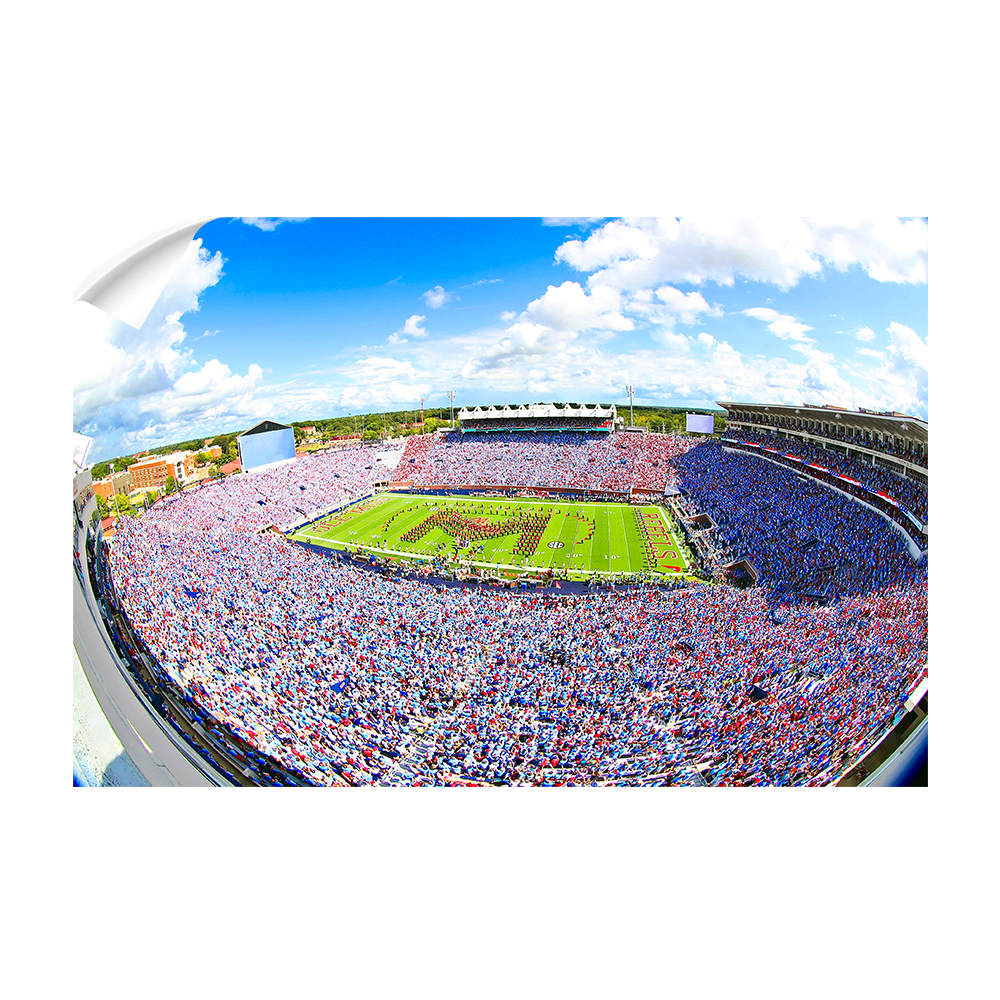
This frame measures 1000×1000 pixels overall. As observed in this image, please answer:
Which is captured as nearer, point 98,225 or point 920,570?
point 98,225

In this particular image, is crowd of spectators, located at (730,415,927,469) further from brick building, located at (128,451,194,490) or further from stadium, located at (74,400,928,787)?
brick building, located at (128,451,194,490)

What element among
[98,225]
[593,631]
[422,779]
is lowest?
[422,779]

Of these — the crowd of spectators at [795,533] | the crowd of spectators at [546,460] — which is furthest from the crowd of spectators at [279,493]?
the crowd of spectators at [795,533]

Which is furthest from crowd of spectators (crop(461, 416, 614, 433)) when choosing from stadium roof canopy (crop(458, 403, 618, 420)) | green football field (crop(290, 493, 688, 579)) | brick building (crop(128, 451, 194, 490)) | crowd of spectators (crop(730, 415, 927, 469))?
brick building (crop(128, 451, 194, 490))

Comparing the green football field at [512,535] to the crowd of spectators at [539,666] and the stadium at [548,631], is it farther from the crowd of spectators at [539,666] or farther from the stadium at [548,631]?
the crowd of spectators at [539,666]

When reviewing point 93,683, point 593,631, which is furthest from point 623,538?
point 93,683

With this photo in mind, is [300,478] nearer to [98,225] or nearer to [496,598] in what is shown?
[496,598]
